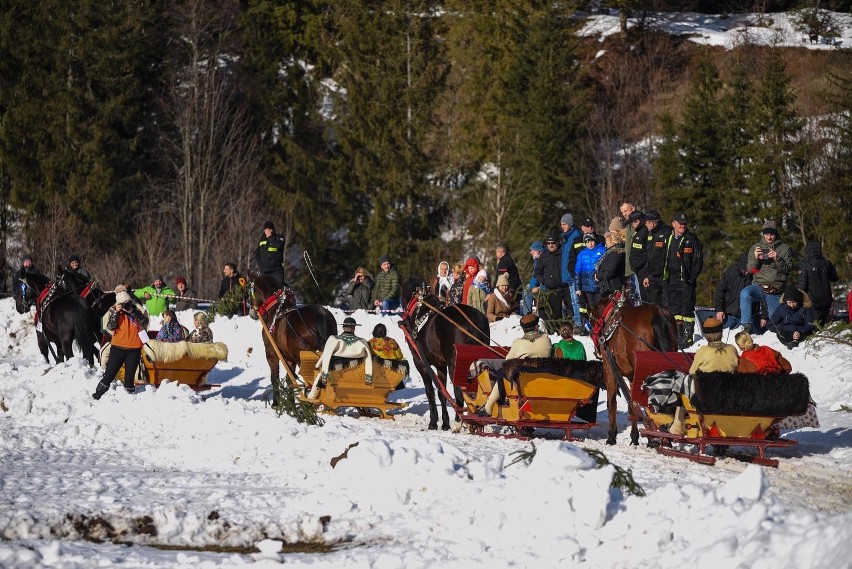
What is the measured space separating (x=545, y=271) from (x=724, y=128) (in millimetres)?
15376

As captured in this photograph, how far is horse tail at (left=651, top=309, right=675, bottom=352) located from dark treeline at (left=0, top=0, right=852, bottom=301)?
21193mm

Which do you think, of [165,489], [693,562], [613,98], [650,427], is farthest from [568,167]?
[693,562]

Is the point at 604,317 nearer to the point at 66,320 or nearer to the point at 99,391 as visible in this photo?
the point at 99,391

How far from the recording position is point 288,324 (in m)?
19.0

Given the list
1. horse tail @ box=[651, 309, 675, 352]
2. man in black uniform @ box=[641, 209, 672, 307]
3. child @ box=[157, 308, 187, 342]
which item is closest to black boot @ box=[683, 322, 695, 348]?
man in black uniform @ box=[641, 209, 672, 307]

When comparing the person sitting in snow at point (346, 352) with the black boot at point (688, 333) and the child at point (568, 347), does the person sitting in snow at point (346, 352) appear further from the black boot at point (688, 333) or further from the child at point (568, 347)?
the black boot at point (688, 333)

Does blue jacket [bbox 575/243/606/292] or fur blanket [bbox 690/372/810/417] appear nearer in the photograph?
fur blanket [bbox 690/372/810/417]

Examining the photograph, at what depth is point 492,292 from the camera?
76.8 ft

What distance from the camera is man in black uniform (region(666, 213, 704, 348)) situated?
1873 cm

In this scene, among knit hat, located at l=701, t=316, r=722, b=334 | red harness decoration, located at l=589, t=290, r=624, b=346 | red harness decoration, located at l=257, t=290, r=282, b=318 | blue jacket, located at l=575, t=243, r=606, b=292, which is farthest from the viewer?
blue jacket, located at l=575, t=243, r=606, b=292

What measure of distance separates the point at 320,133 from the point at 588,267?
26.3m

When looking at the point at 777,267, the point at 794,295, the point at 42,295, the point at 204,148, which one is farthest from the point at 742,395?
the point at 204,148

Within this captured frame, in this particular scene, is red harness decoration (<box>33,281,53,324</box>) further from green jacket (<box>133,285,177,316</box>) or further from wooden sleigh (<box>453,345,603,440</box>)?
wooden sleigh (<box>453,345,603,440</box>)

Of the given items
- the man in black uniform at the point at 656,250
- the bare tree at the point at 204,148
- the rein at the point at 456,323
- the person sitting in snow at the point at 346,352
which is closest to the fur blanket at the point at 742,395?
the rein at the point at 456,323
